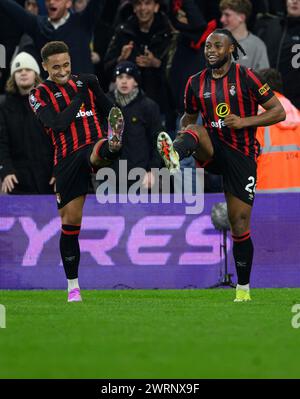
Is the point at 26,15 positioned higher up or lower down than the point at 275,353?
higher up

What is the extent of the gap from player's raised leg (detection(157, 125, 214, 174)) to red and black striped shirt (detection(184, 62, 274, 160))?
0.75 feet

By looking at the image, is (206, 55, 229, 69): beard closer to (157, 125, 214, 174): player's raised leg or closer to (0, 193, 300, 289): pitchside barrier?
(157, 125, 214, 174): player's raised leg

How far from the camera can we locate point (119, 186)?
529 inches

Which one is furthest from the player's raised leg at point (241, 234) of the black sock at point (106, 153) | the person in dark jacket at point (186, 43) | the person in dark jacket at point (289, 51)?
the person in dark jacket at point (289, 51)

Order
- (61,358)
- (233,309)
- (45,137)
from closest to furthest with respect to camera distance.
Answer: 1. (61,358)
2. (233,309)
3. (45,137)

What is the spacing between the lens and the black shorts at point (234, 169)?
33.0 feet

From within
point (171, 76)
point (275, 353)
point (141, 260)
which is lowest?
point (141, 260)

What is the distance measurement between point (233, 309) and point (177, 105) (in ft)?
18.0

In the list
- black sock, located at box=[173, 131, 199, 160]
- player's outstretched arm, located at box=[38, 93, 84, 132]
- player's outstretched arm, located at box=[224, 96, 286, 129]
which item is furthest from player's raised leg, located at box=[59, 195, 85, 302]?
player's outstretched arm, located at box=[224, 96, 286, 129]

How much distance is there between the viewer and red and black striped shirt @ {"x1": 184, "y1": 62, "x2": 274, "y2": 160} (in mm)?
10023

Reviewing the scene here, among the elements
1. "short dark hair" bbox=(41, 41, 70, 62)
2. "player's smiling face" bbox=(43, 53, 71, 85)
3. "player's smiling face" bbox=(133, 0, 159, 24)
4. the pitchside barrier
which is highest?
"player's smiling face" bbox=(133, 0, 159, 24)
